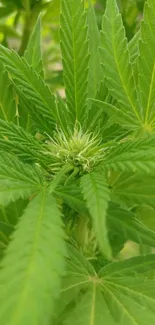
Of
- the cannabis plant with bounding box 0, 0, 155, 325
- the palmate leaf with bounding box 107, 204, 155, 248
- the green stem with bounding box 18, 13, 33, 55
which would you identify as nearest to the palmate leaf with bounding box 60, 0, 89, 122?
the cannabis plant with bounding box 0, 0, 155, 325

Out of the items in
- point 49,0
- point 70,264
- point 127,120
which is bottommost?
point 70,264

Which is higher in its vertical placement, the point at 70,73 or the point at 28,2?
the point at 28,2

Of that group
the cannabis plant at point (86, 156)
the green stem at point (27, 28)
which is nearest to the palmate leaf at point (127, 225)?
the cannabis plant at point (86, 156)

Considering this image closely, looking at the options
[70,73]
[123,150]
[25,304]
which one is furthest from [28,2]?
[25,304]

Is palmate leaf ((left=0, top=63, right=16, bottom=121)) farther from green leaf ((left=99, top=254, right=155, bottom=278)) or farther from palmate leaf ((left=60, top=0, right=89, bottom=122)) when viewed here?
green leaf ((left=99, top=254, right=155, bottom=278))

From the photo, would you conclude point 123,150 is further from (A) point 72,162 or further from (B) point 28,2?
(B) point 28,2

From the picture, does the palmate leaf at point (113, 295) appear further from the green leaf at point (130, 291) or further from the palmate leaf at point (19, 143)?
the palmate leaf at point (19, 143)

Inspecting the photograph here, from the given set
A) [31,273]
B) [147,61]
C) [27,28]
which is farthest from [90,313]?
[27,28]
